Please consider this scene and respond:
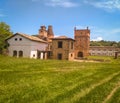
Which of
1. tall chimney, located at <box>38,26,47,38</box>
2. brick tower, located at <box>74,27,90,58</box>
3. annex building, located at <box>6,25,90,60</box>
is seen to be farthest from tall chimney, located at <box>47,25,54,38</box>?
annex building, located at <box>6,25,90,60</box>

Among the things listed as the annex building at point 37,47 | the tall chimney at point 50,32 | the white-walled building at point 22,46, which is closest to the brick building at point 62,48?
the annex building at point 37,47

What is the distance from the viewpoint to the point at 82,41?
6531cm

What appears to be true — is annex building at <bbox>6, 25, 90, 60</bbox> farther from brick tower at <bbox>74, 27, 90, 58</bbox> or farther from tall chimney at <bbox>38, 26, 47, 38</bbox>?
brick tower at <bbox>74, 27, 90, 58</bbox>

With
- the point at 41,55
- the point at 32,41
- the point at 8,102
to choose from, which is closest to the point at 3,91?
the point at 8,102

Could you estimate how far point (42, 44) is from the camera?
4784 centimetres

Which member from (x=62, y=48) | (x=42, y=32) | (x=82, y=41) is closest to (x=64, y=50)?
(x=62, y=48)

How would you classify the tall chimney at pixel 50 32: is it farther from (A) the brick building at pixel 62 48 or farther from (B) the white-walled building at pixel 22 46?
(B) the white-walled building at pixel 22 46

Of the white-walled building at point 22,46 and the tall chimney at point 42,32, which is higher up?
the tall chimney at point 42,32

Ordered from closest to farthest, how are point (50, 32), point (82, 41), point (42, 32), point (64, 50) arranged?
point (64, 50), point (42, 32), point (82, 41), point (50, 32)

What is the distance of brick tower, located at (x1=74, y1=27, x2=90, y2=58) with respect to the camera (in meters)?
64.8

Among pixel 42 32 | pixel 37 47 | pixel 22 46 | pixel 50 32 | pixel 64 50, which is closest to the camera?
pixel 22 46

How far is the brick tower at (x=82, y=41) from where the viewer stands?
6481 centimetres

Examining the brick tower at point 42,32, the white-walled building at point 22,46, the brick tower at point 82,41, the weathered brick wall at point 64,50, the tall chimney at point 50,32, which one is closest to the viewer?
the white-walled building at point 22,46

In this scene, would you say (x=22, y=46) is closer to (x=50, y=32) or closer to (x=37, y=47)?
(x=37, y=47)
